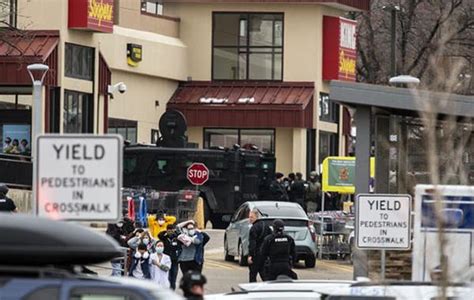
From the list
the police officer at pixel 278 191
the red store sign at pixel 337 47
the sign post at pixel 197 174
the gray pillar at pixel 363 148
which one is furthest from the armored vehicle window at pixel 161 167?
the gray pillar at pixel 363 148

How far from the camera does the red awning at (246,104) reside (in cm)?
6556

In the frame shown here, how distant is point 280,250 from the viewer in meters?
27.8

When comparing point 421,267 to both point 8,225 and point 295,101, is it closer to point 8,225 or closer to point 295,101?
point 8,225

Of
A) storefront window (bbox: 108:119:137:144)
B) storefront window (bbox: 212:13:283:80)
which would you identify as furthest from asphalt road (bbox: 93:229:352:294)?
storefront window (bbox: 212:13:283:80)

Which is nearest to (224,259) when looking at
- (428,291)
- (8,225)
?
(428,291)

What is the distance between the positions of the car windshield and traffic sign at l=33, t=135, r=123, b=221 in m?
23.2

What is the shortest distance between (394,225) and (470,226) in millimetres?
981

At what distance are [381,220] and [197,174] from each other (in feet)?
86.9

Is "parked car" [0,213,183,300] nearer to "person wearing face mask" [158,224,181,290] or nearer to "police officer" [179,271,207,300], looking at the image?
"police officer" [179,271,207,300]

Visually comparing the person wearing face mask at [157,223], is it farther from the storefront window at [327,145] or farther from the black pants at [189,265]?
the storefront window at [327,145]

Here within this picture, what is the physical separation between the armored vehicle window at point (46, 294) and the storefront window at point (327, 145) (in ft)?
187

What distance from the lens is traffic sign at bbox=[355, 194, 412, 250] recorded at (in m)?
22.0

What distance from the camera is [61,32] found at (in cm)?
5388

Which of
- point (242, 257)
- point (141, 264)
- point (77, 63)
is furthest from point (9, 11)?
point (141, 264)
